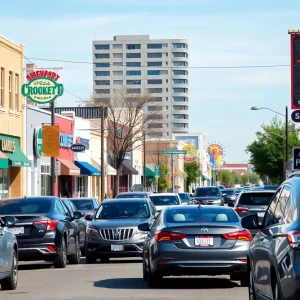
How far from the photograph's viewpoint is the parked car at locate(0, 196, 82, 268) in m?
21.3

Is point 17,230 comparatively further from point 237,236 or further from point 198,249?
point 237,236

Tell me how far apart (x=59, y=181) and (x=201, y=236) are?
43.9 m

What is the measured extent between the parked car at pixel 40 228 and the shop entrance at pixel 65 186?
36207 millimetres

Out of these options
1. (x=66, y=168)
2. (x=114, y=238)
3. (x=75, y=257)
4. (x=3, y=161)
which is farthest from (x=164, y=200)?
(x=66, y=168)

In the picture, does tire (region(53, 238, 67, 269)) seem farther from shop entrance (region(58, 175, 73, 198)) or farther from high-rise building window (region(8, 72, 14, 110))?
shop entrance (region(58, 175, 73, 198))

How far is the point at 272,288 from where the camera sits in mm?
9930

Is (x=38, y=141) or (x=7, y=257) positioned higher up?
(x=38, y=141)

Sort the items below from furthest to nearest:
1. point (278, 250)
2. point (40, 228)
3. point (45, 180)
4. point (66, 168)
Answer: point (66, 168)
point (45, 180)
point (40, 228)
point (278, 250)

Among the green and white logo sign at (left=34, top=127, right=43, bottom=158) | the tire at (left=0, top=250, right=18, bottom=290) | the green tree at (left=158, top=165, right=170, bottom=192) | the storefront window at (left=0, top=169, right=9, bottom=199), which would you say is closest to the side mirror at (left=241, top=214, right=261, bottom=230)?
the tire at (left=0, top=250, right=18, bottom=290)

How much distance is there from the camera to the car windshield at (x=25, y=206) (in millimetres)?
21797

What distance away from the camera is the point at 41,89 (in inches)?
1837

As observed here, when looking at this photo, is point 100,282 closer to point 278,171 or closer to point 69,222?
point 69,222

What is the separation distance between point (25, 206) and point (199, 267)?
282 inches

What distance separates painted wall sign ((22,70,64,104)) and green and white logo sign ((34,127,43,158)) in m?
4.71
